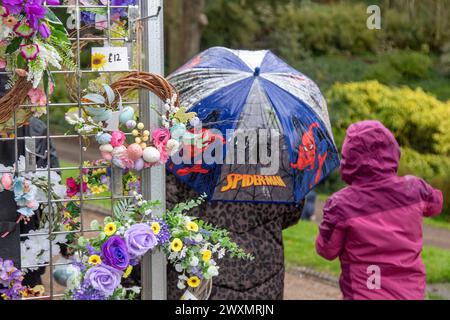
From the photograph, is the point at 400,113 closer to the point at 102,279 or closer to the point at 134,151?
the point at 134,151

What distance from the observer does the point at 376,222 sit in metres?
3.79

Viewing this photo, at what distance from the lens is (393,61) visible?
14430mm

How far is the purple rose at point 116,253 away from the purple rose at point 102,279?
3 centimetres

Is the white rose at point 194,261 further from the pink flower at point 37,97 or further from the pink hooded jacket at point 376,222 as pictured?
the pink hooded jacket at point 376,222

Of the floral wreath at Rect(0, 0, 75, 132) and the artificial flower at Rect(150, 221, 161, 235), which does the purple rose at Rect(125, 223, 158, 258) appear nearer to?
the artificial flower at Rect(150, 221, 161, 235)

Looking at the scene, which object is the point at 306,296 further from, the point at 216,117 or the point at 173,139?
the point at 173,139

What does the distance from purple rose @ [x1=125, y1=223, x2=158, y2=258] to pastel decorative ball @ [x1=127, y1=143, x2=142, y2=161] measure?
253 millimetres

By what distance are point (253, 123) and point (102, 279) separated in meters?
1.44

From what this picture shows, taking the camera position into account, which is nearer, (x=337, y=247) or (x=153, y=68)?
(x=153, y=68)

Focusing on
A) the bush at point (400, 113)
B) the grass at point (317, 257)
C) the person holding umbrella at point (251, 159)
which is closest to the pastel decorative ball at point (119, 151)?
the person holding umbrella at point (251, 159)

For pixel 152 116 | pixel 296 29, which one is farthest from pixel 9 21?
pixel 296 29

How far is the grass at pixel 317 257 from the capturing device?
7039 mm
